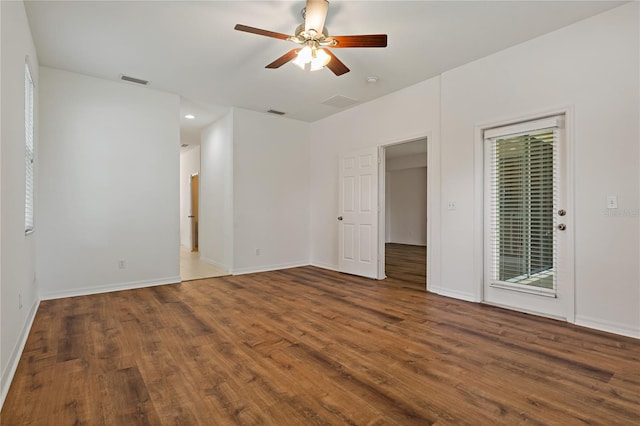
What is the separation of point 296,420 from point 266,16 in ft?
10.3

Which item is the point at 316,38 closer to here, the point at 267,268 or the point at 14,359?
the point at 14,359

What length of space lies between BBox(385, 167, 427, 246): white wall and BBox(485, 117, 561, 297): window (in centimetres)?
633

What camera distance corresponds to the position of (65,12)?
2869mm

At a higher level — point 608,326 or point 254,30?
point 254,30

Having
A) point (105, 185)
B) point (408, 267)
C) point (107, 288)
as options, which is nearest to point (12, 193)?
point (105, 185)

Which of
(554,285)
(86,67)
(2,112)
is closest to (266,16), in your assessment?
(2,112)

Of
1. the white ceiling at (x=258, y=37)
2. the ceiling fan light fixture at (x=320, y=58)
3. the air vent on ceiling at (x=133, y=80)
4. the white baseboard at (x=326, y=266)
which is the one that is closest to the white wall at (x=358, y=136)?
the white baseboard at (x=326, y=266)

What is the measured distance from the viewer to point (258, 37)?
3.28m

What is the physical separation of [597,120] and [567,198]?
0.73 meters

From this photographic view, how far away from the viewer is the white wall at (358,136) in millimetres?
4336

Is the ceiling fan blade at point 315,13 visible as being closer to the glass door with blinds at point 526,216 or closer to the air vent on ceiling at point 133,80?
the glass door with blinds at point 526,216

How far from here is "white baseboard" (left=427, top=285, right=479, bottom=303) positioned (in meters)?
3.85

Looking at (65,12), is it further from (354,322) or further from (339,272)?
(339,272)

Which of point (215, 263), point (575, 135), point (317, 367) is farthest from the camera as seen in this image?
point (215, 263)
